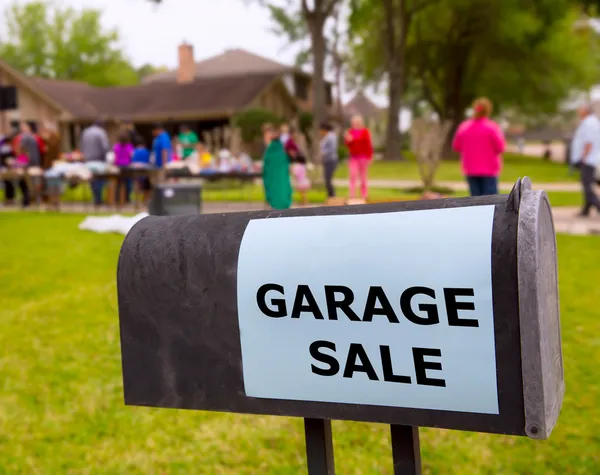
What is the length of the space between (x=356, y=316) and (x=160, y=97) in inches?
1885

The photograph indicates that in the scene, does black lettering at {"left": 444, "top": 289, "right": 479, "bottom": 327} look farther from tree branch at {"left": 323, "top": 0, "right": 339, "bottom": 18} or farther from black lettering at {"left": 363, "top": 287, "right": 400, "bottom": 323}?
tree branch at {"left": 323, "top": 0, "right": 339, "bottom": 18}

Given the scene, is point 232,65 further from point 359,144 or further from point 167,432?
point 167,432

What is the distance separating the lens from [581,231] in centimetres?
1075

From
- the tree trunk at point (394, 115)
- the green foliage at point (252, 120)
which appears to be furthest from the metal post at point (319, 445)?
the tree trunk at point (394, 115)

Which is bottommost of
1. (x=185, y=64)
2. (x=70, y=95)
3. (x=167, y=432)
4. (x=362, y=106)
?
(x=167, y=432)

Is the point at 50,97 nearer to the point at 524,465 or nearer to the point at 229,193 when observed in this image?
Result: the point at 229,193

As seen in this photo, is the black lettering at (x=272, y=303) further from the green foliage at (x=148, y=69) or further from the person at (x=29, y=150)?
the green foliage at (x=148, y=69)

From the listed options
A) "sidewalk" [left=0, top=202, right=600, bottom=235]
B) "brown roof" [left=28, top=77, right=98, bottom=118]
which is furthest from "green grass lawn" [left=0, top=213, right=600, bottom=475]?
"brown roof" [left=28, top=77, right=98, bottom=118]

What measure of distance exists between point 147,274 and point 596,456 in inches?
105

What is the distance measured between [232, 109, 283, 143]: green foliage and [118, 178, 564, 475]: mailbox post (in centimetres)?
3741

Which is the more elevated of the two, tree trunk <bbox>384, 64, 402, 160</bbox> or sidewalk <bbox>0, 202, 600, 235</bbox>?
tree trunk <bbox>384, 64, 402, 160</bbox>

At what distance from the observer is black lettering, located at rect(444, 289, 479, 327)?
4.80 feet

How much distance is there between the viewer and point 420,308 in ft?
4.95

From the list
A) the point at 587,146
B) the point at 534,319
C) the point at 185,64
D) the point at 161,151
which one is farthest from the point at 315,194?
the point at 185,64
